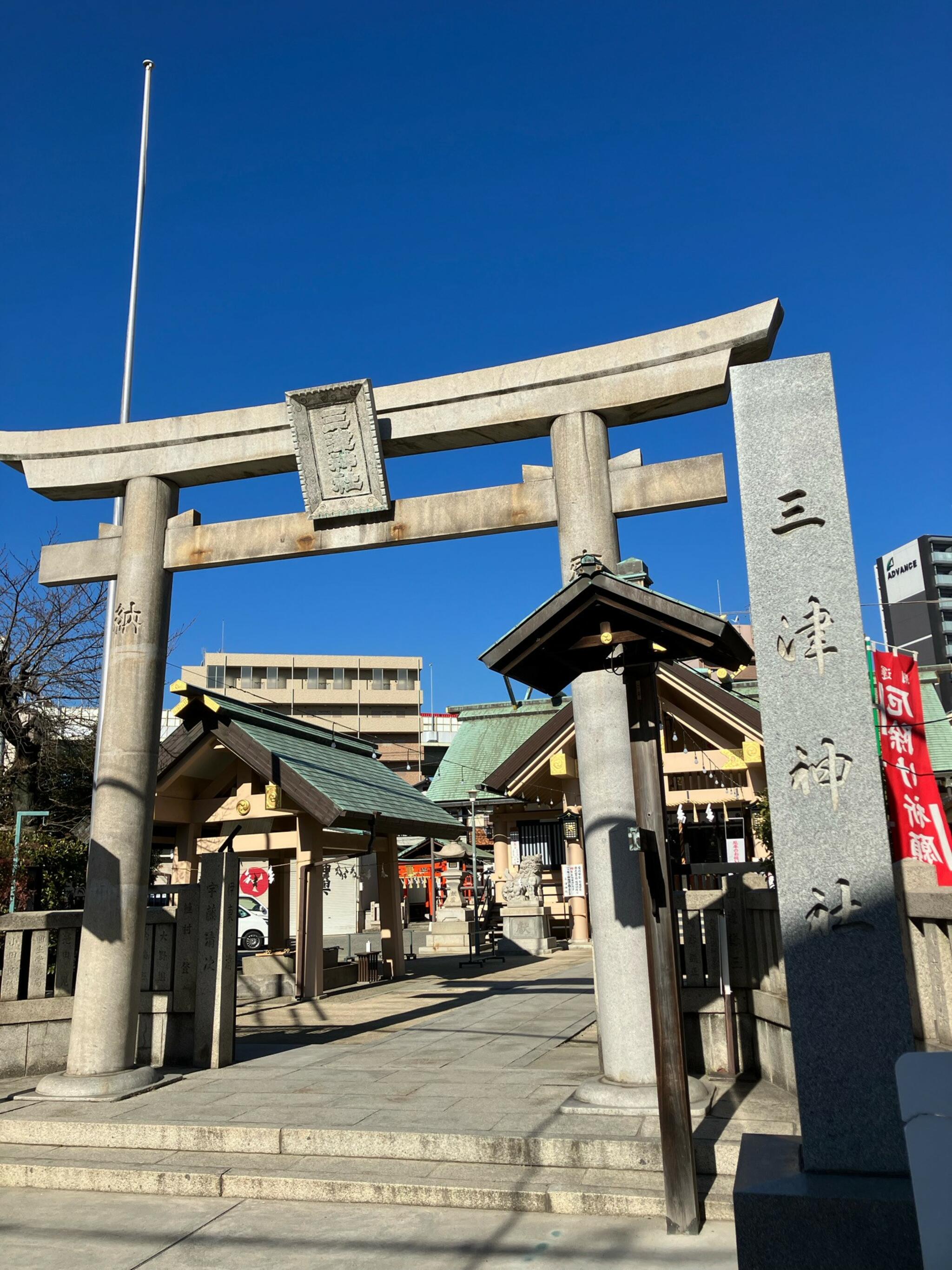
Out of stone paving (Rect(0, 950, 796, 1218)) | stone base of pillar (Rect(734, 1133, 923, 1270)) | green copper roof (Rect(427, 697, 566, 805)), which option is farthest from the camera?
green copper roof (Rect(427, 697, 566, 805))

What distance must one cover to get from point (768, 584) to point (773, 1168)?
9.34 feet

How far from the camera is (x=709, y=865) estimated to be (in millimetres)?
10742

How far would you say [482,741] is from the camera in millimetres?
29469

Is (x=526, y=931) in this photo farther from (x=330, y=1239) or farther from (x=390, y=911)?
(x=330, y=1239)

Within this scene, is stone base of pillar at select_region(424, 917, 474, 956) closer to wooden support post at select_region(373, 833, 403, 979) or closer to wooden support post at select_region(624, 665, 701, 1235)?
wooden support post at select_region(373, 833, 403, 979)

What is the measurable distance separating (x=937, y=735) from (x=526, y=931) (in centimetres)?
1167

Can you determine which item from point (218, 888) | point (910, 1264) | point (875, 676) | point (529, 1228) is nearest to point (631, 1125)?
point (529, 1228)

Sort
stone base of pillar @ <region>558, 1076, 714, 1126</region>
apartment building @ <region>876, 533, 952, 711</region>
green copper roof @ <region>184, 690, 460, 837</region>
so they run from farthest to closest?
apartment building @ <region>876, 533, 952, 711</region>, green copper roof @ <region>184, 690, 460, 837</region>, stone base of pillar @ <region>558, 1076, 714, 1126</region>

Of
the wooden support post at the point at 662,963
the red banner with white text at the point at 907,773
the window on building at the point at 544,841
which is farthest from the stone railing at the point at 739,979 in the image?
the window on building at the point at 544,841

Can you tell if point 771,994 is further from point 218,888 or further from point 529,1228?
point 218,888

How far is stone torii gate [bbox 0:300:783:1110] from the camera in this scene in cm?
737

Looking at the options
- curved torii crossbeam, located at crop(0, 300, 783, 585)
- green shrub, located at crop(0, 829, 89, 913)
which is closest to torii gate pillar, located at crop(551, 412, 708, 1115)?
curved torii crossbeam, located at crop(0, 300, 783, 585)

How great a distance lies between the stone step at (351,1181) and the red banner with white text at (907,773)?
730cm

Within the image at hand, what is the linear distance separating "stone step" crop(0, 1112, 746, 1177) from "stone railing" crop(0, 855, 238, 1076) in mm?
1740
